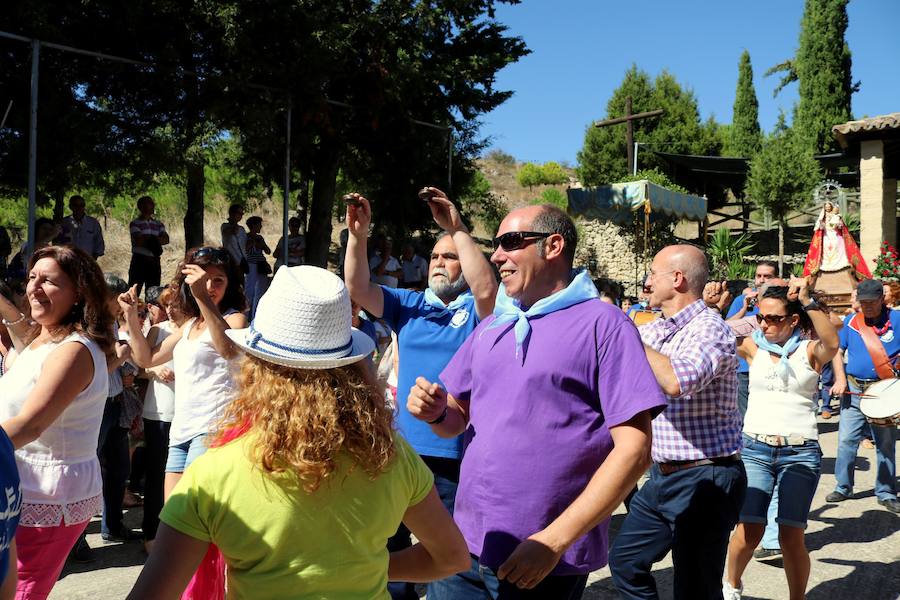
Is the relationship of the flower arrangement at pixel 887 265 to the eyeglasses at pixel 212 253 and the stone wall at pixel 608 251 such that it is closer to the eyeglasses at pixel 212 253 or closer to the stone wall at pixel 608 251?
the stone wall at pixel 608 251

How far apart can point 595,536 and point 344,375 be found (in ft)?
3.70

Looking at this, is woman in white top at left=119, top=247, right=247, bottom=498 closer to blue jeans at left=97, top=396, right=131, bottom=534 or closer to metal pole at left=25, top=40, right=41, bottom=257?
blue jeans at left=97, top=396, right=131, bottom=534

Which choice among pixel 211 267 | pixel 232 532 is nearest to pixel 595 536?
pixel 232 532

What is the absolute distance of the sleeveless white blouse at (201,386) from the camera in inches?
164

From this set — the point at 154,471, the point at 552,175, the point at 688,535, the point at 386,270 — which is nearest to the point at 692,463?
the point at 688,535

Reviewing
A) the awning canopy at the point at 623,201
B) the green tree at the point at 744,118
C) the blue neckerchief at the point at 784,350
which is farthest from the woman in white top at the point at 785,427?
the green tree at the point at 744,118

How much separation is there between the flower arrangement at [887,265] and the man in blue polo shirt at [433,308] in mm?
15432

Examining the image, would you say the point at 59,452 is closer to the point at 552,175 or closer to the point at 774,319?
the point at 774,319

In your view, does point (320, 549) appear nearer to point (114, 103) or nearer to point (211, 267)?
point (211, 267)

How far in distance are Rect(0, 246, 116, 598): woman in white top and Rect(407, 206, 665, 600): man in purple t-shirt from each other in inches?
54.6

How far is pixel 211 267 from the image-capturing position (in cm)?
435

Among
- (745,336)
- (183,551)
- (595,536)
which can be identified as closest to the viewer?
(183,551)

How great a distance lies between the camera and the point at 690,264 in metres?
3.85

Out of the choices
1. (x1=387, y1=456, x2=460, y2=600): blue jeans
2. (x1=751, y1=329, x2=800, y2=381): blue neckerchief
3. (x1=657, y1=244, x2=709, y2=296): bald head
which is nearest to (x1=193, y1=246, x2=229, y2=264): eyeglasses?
(x1=387, y1=456, x2=460, y2=600): blue jeans
